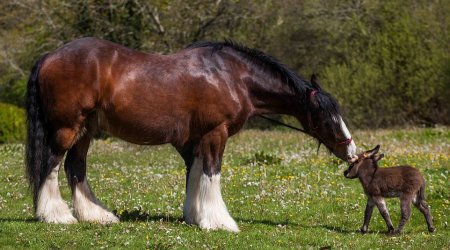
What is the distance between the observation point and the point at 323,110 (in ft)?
38.9

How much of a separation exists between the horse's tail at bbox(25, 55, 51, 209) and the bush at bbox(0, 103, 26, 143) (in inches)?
729

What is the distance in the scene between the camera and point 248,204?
13500 millimetres

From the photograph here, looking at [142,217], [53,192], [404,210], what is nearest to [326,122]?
[404,210]

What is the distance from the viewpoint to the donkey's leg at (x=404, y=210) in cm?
1127

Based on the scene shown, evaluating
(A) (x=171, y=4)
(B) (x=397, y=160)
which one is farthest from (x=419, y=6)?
(B) (x=397, y=160)

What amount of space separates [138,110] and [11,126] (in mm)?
19334

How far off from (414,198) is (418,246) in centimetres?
147

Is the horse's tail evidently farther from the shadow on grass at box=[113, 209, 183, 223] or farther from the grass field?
the shadow on grass at box=[113, 209, 183, 223]

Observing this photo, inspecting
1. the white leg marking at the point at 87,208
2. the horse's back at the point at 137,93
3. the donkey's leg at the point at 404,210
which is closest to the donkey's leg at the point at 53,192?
the horse's back at the point at 137,93

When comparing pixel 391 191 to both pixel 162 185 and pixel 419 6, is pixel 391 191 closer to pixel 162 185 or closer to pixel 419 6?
pixel 162 185

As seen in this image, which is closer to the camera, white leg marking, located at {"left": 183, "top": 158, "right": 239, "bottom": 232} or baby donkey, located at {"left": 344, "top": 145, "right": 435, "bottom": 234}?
white leg marking, located at {"left": 183, "top": 158, "right": 239, "bottom": 232}

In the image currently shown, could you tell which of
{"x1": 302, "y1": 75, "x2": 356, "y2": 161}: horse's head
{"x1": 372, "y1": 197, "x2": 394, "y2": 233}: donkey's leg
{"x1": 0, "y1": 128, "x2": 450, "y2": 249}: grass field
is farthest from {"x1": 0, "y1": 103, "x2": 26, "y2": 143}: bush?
{"x1": 372, "y1": 197, "x2": 394, "y2": 233}: donkey's leg

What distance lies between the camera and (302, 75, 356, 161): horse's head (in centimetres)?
1186

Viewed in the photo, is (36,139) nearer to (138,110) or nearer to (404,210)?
(138,110)
